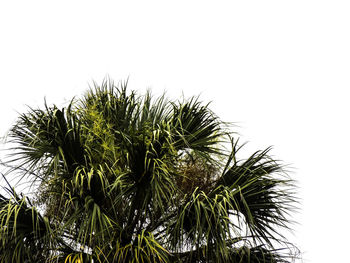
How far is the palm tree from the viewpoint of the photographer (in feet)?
18.3

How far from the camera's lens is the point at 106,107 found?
6.89 m

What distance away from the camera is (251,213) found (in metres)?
5.93

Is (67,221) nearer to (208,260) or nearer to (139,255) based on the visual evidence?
(139,255)

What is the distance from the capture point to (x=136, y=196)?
19.2 feet

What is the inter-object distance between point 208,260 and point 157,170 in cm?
104

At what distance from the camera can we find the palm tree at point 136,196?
220 inches

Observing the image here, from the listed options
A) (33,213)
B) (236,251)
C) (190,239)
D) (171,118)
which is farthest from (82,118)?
(236,251)

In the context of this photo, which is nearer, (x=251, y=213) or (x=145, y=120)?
(x=251, y=213)

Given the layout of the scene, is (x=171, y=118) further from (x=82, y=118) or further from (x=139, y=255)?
(x=139, y=255)

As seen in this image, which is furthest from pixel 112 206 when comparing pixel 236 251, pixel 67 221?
pixel 236 251

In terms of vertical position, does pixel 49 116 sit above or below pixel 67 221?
above

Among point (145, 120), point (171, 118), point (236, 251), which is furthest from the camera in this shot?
point (145, 120)

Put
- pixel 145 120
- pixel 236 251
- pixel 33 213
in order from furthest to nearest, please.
A: 1. pixel 145 120
2. pixel 236 251
3. pixel 33 213

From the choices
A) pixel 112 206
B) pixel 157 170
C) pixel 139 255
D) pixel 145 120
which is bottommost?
pixel 139 255
